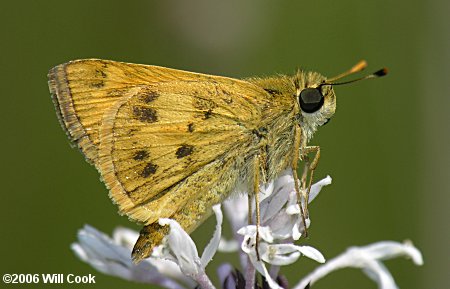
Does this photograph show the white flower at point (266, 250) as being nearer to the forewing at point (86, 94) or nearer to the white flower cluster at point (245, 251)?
the white flower cluster at point (245, 251)

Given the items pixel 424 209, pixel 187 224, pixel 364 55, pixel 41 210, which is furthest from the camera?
pixel 364 55

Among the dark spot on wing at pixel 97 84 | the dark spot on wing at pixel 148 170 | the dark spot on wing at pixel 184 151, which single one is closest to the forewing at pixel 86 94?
the dark spot on wing at pixel 97 84

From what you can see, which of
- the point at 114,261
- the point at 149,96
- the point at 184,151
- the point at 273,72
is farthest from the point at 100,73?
the point at 273,72

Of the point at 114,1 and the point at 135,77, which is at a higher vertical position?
the point at 114,1

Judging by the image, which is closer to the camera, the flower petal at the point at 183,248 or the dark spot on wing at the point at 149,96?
the flower petal at the point at 183,248

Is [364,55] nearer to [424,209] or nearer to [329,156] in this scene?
[329,156]

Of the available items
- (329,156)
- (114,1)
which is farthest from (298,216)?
(114,1)

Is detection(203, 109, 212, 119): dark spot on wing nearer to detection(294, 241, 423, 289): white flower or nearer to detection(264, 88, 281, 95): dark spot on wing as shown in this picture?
detection(264, 88, 281, 95): dark spot on wing
